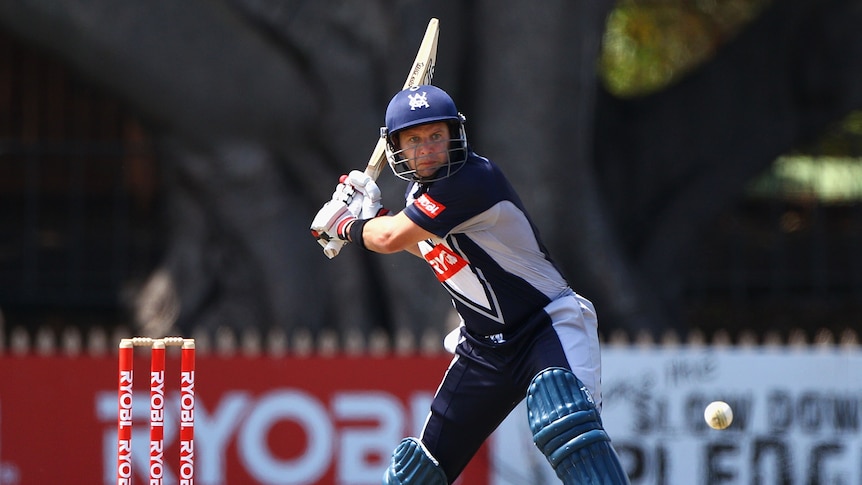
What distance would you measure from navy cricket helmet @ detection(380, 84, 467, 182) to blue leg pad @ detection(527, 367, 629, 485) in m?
0.92

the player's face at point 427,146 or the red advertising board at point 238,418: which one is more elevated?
the player's face at point 427,146

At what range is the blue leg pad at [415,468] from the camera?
561 cm

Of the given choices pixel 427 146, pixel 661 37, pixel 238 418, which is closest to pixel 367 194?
pixel 427 146

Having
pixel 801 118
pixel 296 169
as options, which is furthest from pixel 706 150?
pixel 296 169

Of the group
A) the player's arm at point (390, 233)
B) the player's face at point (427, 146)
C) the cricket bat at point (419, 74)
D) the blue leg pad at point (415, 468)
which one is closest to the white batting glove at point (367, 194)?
the player's arm at point (390, 233)

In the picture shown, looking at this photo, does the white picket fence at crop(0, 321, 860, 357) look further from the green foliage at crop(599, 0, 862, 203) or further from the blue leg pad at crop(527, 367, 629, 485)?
the blue leg pad at crop(527, 367, 629, 485)

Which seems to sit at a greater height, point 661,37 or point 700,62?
point 661,37

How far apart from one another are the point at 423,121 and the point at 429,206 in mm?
335

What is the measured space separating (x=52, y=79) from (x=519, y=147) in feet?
15.7

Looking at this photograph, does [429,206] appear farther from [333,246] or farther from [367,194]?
[333,246]

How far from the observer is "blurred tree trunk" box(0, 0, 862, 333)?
10477 millimetres

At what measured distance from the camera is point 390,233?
214 inches

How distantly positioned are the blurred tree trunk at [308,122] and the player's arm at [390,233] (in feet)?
16.1

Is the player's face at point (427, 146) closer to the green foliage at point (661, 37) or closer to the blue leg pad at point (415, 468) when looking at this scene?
the blue leg pad at point (415, 468)
